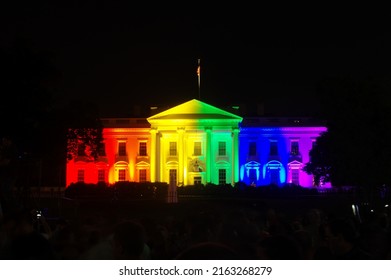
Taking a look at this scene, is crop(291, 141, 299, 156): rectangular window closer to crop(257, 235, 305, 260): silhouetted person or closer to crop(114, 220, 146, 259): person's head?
crop(114, 220, 146, 259): person's head

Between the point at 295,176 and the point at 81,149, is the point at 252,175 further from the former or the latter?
the point at 81,149

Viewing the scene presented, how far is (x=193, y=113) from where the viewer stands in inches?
2950

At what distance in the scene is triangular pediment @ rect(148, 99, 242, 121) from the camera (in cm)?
7450

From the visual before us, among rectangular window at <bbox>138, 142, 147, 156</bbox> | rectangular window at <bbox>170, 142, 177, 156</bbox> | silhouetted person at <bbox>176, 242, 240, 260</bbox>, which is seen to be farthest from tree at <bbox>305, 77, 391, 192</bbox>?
silhouetted person at <bbox>176, 242, 240, 260</bbox>

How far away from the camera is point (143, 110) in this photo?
84438 mm

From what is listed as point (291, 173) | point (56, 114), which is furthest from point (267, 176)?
point (56, 114)

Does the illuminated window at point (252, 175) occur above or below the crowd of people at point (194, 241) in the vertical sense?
above

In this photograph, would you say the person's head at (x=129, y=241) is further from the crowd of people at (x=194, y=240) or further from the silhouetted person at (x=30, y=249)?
the silhouetted person at (x=30, y=249)

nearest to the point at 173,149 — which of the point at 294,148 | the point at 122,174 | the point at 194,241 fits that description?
the point at 122,174

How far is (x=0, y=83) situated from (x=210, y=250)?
3987 cm

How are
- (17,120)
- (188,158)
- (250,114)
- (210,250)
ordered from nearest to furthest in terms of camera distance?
(210,250) < (17,120) < (188,158) < (250,114)

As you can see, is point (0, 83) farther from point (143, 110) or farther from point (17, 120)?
point (143, 110)

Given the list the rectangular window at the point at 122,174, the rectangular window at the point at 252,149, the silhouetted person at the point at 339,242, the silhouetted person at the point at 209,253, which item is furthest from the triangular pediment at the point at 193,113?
the silhouetted person at the point at 209,253

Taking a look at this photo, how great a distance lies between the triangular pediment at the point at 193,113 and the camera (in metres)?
74.5
